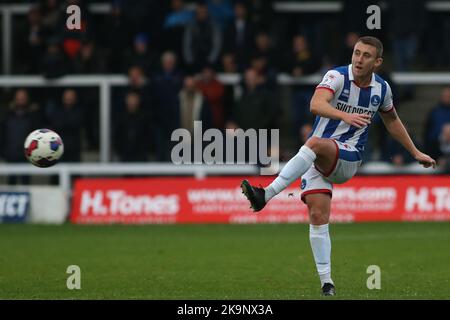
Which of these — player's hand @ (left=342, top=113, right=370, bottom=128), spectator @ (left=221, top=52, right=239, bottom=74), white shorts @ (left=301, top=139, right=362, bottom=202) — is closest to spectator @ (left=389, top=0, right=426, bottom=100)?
spectator @ (left=221, top=52, right=239, bottom=74)

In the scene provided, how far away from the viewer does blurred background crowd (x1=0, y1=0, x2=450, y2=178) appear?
66.5 ft

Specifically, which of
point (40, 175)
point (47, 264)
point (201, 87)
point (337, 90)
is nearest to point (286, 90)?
point (201, 87)

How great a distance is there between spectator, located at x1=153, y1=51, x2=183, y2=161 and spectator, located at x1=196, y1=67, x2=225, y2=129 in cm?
42

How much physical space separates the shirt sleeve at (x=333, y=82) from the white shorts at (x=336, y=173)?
477 mm

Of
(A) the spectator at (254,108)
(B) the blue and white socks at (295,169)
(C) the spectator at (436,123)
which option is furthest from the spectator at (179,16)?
(B) the blue and white socks at (295,169)

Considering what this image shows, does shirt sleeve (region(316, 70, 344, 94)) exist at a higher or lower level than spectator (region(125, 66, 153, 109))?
lower

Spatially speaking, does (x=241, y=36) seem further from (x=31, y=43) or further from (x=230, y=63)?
(x=31, y=43)

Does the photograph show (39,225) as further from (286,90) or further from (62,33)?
(286,90)

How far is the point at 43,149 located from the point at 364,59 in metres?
3.79

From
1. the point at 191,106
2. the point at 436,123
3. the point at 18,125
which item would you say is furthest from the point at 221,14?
the point at 436,123

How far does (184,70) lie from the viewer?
69.8 feet

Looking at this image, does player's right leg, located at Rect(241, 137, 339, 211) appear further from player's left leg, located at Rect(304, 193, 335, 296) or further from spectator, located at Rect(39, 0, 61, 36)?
spectator, located at Rect(39, 0, 61, 36)

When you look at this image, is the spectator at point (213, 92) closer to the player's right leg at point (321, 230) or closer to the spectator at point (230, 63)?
the spectator at point (230, 63)
